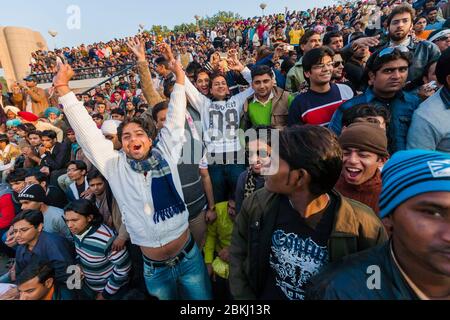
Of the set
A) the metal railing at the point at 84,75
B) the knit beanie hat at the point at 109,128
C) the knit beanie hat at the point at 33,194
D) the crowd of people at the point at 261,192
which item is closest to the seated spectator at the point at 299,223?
the crowd of people at the point at 261,192

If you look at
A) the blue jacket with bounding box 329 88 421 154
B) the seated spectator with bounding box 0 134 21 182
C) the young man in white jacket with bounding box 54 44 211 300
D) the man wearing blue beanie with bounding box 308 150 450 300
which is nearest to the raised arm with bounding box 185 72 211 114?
the young man in white jacket with bounding box 54 44 211 300

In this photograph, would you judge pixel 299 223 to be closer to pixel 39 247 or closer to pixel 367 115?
pixel 367 115

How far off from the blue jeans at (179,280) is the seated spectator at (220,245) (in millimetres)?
496

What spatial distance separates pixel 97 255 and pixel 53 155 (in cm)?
351

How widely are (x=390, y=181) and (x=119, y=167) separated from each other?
1815 millimetres

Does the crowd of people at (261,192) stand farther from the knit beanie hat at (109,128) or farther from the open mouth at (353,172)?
the knit beanie hat at (109,128)

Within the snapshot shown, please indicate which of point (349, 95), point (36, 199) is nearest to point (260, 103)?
point (349, 95)

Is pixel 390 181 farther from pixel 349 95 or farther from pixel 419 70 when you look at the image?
pixel 419 70

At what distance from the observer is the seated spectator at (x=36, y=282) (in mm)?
2260

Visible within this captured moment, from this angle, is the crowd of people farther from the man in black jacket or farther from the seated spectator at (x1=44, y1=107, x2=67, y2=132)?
the seated spectator at (x1=44, y1=107, x2=67, y2=132)

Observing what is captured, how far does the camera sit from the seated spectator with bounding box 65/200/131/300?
8.34 ft

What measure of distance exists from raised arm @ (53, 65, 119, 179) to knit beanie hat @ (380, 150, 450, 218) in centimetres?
187

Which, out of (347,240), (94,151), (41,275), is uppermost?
(94,151)
